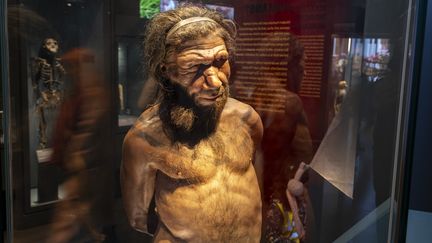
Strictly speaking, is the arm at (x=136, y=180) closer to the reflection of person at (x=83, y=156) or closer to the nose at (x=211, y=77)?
the reflection of person at (x=83, y=156)

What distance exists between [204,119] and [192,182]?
19cm

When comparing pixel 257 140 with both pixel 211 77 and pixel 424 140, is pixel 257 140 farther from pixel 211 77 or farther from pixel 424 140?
pixel 424 140

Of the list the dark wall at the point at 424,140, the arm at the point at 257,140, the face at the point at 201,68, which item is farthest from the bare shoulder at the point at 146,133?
the dark wall at the point at 424,140

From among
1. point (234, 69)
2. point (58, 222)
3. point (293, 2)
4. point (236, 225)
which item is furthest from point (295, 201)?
point (58, 222)

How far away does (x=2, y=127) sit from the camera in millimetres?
1255

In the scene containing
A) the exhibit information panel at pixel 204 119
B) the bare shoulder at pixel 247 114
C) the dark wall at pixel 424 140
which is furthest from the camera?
the bare shoulder at pixel 247 114

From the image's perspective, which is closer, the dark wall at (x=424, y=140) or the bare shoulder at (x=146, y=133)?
the dark wall at (x=424, y=140)

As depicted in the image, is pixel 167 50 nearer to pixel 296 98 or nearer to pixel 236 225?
pixel 296 98

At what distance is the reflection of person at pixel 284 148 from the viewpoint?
128 cm

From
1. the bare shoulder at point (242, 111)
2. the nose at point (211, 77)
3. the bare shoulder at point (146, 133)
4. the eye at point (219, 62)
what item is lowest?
the bare shoulder at point (146, 133)

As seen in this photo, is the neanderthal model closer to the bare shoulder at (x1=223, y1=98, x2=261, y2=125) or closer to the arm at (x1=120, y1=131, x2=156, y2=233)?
the arm at (x1=120, y1=131, x2=156, y2=233)

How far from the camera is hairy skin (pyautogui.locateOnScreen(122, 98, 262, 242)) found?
127 centimetres

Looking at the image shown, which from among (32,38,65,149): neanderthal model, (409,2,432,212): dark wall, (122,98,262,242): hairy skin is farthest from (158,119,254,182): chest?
(409,2,432,212): dark wall

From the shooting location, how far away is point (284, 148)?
1.37 meters
